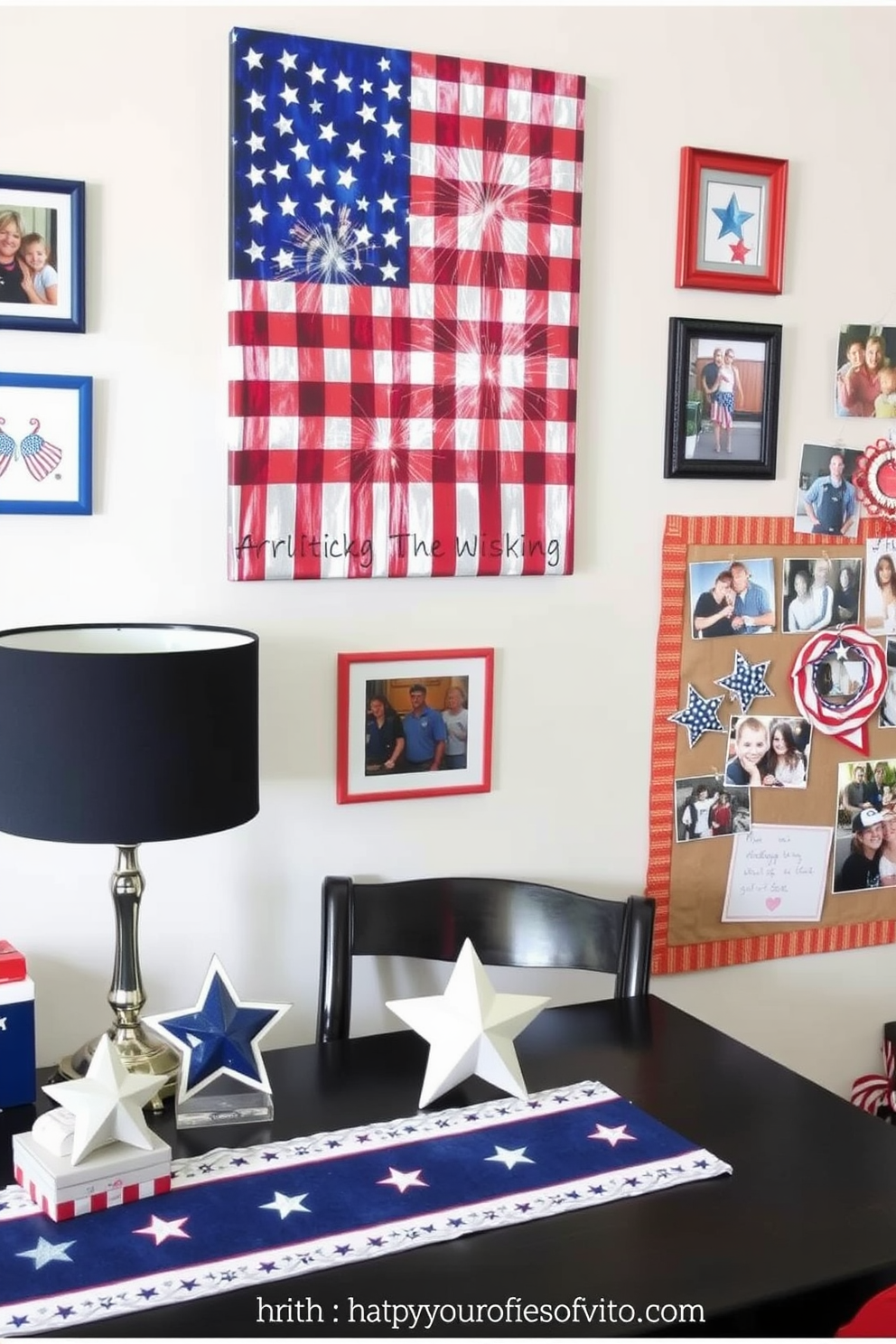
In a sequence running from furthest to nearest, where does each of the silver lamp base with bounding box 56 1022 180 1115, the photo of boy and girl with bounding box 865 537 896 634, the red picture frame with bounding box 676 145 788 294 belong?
the photo of boy and girl with bounding box 865 537 896 634, the red picture frame with bounding box 676 145 788 294, the silver lamp base with bounding box 56 1022 180 1115

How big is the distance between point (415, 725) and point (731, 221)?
0.93 meters

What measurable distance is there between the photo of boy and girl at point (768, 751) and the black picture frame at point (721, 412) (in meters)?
0.41

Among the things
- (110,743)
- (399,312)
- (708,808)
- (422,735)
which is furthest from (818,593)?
(110,743)

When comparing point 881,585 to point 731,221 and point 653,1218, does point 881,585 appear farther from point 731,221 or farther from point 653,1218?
point 653,1218

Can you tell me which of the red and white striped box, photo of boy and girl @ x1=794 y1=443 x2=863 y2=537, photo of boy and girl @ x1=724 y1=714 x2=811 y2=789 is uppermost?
photo of boy and girl @ x1=794 y1=443 x2=863 y2=537

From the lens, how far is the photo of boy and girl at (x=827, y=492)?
2307 millimetres

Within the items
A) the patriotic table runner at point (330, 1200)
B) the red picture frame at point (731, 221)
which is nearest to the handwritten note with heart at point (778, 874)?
the patriotic table runner at point (330, 1200)

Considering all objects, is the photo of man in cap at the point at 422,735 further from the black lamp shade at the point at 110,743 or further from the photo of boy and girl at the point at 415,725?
the black lamp shade at the point at 110,743

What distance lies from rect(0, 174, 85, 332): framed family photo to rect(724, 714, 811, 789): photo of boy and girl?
121 cm

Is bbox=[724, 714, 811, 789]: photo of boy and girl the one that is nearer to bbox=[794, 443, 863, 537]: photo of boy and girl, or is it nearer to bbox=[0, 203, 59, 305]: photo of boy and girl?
bbox=[794, 443, 863, 537]: photo of boy and girl

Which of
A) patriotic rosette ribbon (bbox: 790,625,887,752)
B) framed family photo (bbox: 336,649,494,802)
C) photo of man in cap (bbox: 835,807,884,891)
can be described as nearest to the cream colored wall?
framed family photo (bbox: 336,649,494,802)

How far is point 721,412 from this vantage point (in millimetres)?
2203

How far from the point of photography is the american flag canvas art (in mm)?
1865

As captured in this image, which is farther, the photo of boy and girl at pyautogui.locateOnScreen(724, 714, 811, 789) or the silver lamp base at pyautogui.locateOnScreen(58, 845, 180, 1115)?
the photo of boy and girl at pyautogui.locateOnScreen(724, 714, 811, 789)
